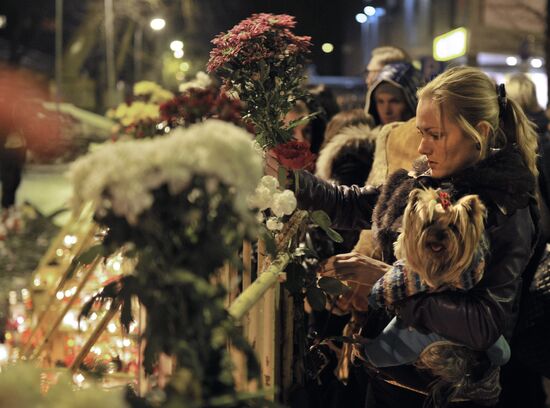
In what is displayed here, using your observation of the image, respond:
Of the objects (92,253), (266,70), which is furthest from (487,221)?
(92,253)

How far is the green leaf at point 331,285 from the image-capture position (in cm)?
267

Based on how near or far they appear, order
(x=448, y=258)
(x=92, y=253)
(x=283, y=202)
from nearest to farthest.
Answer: (x=92, y=253), (x=448, y=258), (x=283, y=202)

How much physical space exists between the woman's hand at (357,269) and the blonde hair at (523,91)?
3414 millimetres

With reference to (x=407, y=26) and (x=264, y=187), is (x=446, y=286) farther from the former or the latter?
(x=407, y=26)

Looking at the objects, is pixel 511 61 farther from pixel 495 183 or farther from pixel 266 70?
pixel 495 183

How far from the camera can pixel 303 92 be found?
2.86 m

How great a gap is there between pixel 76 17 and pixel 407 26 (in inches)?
580

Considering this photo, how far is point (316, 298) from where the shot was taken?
103 inches

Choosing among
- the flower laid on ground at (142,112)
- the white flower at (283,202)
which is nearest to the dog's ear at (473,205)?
the white flower at (283,202)

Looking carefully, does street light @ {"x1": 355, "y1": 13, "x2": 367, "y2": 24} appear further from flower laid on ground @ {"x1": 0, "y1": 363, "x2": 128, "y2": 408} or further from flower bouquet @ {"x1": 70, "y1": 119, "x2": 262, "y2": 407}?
flower laid on ground @ {"x1": 0, "y1": 363, "x2": 128, "y2": 408}

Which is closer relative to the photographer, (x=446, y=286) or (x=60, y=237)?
(x=446, y=286)

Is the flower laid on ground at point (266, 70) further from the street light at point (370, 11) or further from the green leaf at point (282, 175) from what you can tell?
the street light at point (370, 11)

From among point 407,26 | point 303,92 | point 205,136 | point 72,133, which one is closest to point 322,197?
point 303,92

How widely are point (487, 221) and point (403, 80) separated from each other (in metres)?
2.31
